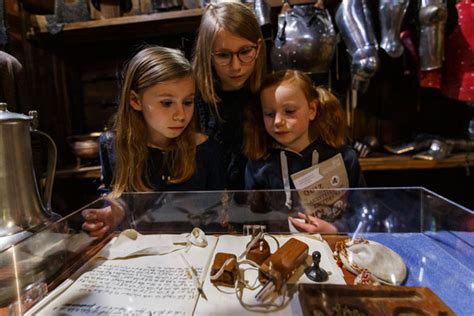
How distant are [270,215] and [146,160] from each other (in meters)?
0.36

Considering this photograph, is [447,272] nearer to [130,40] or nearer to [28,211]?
[28,211]

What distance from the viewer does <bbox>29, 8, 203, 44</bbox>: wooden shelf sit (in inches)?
51.4

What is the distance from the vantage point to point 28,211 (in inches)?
22.6

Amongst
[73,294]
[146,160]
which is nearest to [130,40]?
[146,160]

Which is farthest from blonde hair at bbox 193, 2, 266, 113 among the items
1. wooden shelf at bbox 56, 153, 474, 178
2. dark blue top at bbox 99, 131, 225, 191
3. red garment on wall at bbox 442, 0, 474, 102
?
red garment on wall at bbox 442, 0, 474, 102

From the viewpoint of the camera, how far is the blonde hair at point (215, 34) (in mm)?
825

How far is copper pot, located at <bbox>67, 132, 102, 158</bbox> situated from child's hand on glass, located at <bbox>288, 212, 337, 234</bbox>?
110 centimetres

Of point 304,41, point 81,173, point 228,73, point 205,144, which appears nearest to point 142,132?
point 205,144

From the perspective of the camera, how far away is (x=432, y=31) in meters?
1.17

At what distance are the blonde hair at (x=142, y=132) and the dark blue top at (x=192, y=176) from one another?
0.01 meters

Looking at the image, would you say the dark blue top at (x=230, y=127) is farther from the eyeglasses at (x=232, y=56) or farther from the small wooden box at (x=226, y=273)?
the small wooden box at (x=226, y=273)

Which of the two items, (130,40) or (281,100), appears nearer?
(281,100)

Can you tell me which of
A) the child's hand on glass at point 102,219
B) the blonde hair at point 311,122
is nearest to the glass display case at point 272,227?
the child's hand on glass at point 102,219

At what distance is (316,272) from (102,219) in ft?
1.30
